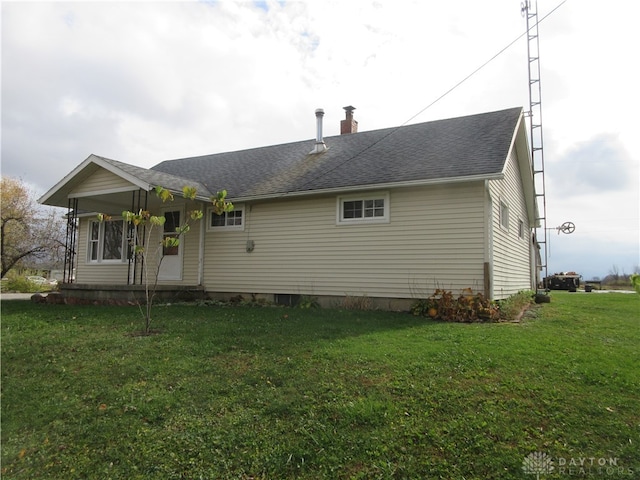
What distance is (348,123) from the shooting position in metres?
15.1

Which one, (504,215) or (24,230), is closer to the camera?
(504,215)

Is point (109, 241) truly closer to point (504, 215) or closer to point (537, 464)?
point (504, 215)

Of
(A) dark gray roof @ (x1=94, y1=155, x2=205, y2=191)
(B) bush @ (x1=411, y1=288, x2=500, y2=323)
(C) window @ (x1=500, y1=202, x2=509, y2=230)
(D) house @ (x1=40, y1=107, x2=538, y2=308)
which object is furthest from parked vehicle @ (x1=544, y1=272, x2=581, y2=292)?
(A) dark gray roof @ (x1=94, y1=155, x2=205, y2=191)

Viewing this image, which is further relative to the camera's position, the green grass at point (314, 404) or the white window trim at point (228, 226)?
the white window trim at point (228, 226)

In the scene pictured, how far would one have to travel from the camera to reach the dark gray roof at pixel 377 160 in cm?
890

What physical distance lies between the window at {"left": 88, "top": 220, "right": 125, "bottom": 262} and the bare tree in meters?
13.1

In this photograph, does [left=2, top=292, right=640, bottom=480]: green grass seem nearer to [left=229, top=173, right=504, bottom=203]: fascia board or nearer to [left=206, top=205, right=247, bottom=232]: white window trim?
[left=229, top=173, right=504, bottom=203]: fascia board

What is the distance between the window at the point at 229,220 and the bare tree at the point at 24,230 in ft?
58.4

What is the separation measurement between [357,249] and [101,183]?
7687mm

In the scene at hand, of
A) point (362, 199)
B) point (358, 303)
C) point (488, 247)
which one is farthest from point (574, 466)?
point (362, 199)

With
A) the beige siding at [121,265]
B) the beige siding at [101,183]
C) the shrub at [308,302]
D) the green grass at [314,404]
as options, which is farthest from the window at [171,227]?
the green grass at [314,404]

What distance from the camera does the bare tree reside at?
23656 millimetres

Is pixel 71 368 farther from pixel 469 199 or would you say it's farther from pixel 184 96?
pixel 184 96

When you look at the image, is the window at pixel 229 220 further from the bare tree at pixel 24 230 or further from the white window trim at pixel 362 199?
the bare tree at pixel 24 230
